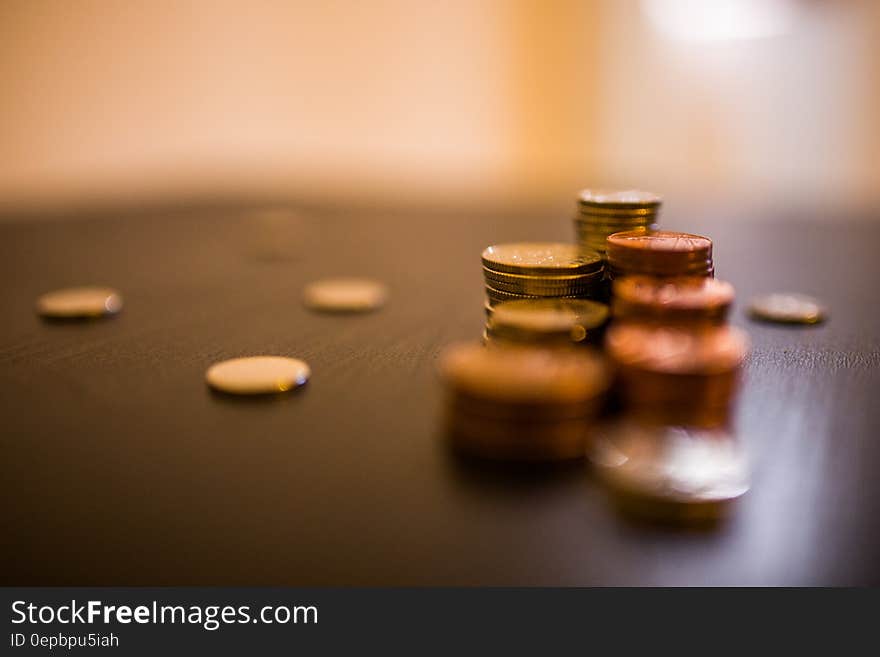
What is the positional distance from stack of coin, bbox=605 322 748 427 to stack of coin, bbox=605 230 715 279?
0.11 meters

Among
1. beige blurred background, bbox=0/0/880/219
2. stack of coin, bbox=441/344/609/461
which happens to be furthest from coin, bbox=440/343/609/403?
beige blurred background, bbox=0/0/880/219

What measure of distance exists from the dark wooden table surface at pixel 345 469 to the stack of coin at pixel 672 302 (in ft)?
0.31

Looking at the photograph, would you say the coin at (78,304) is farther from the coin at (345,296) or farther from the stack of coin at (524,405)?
the stack of coin at (524,405)

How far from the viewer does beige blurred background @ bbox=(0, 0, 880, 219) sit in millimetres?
3656

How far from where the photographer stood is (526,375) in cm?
59

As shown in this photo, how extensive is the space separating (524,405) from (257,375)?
29 centimetres

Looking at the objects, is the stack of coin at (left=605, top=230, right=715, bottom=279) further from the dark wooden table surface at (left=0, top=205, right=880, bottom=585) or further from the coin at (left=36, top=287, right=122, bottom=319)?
the coin at (left=36, top=287, right=122, bottom=319)

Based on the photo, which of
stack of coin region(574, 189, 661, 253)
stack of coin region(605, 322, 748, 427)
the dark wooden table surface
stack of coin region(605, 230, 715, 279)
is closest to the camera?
the dark wooden table surface

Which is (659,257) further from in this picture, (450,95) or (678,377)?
(450,95)

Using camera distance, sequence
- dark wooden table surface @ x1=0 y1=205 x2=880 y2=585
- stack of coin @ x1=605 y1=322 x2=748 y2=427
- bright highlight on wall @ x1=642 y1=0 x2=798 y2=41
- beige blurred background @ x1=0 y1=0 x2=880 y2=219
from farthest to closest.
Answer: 1. bright highlight on wall @ x1=642 y1=0 x2=798 y2=41
2. beige blurred background @ x1=0 y1=0 x2=880 y2=219
3. stack of coin @ x1=605 y1=322 x2=748 y2=427
4. dark wooden table surface @ x1=0 y1=205 x2=880 y2=585

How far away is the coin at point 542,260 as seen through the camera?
2.59 ft

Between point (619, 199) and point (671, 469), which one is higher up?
point (619, 199)

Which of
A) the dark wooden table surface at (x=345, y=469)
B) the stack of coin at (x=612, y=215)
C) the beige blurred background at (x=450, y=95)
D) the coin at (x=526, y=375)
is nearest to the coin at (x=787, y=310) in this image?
the dark wooden table surface at (x=345, y=469)

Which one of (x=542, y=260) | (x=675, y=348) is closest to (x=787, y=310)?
(x=542, y=260)
